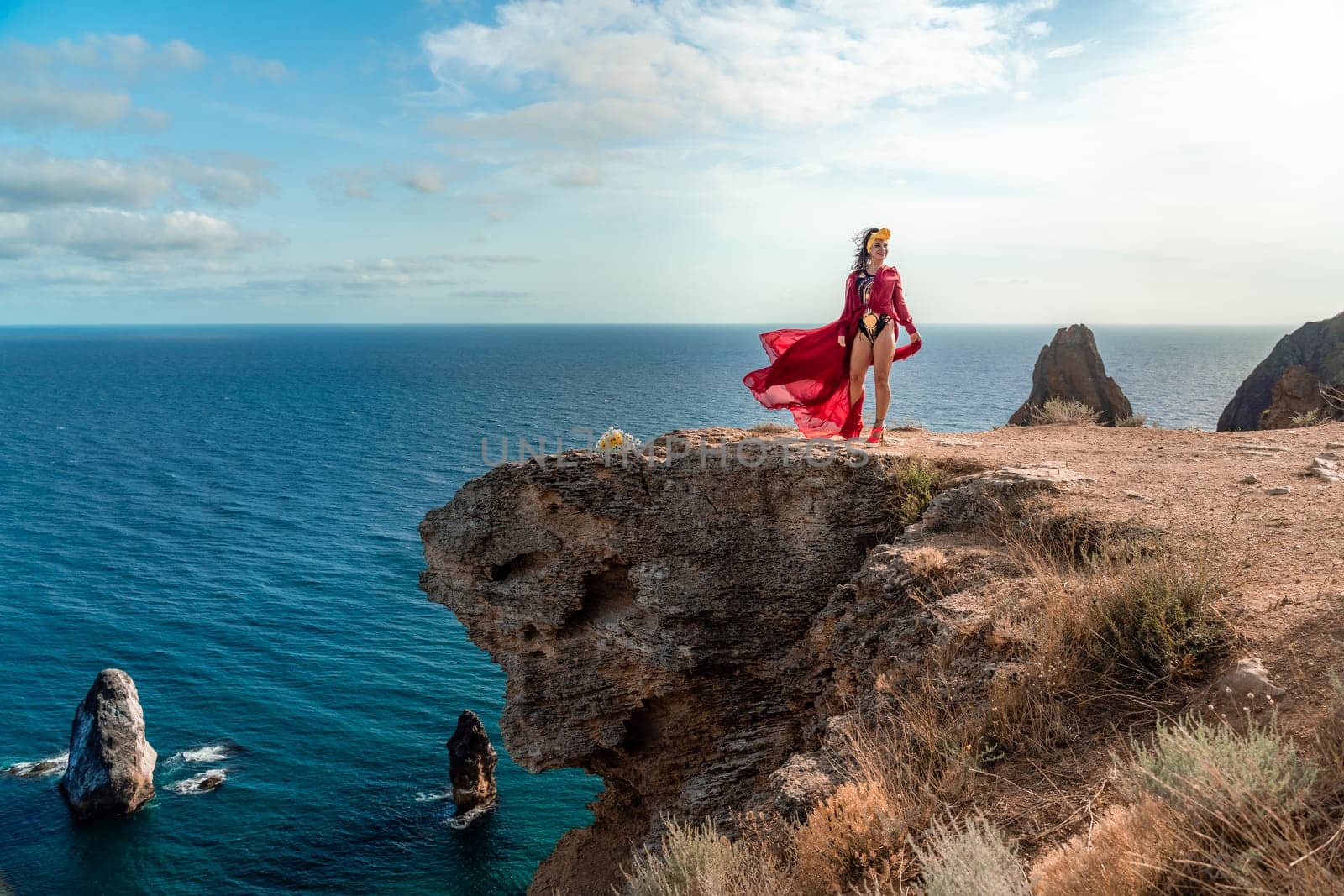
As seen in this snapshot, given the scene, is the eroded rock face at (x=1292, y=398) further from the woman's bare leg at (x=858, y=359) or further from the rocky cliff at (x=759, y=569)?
the woman's bare leg at (x=858, y=359)

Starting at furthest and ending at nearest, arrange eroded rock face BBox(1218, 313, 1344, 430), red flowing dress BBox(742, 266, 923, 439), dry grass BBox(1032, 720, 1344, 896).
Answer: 1. eroded rock face BBox(1218, 313, 1344, 430)
2. red flowing dress BBox(742, 266, 923, 439)
3. dry grass BBox(1032, 720, 1344, 896)

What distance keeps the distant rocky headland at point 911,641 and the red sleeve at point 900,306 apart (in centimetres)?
191

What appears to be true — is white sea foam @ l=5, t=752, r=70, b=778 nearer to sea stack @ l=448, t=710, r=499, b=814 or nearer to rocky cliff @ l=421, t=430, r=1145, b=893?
sea stack @ l=448, t=710, r=499, b=814

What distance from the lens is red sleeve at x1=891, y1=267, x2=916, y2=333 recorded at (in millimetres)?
12109

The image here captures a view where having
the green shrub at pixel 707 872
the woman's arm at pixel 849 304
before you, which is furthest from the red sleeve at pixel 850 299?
the green shrub at pixel 707 872

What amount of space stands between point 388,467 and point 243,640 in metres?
28.7

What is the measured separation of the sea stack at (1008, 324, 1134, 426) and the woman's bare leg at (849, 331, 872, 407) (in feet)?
62.1

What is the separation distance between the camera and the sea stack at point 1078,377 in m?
29.5

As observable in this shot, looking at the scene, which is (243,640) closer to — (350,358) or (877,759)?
(877,759)

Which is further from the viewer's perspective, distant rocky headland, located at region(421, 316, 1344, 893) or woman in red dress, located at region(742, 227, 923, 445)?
woman in red dress, located at region(742, 227, 923, 445)

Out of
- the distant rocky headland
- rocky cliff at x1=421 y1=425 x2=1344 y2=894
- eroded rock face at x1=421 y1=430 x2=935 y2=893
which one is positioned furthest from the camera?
eroded rock face at x1=421 y1=430 x2=935 y2=893

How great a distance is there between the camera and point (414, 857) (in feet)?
80.4

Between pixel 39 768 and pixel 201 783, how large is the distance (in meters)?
6.00

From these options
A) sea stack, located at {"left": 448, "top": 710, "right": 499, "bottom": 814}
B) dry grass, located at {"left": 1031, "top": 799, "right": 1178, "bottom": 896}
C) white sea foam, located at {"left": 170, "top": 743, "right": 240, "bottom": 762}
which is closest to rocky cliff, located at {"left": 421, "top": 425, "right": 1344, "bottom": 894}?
dry grass, located at {"left": 1031, "top": 799, "right": 1178, "bottom": 896}
